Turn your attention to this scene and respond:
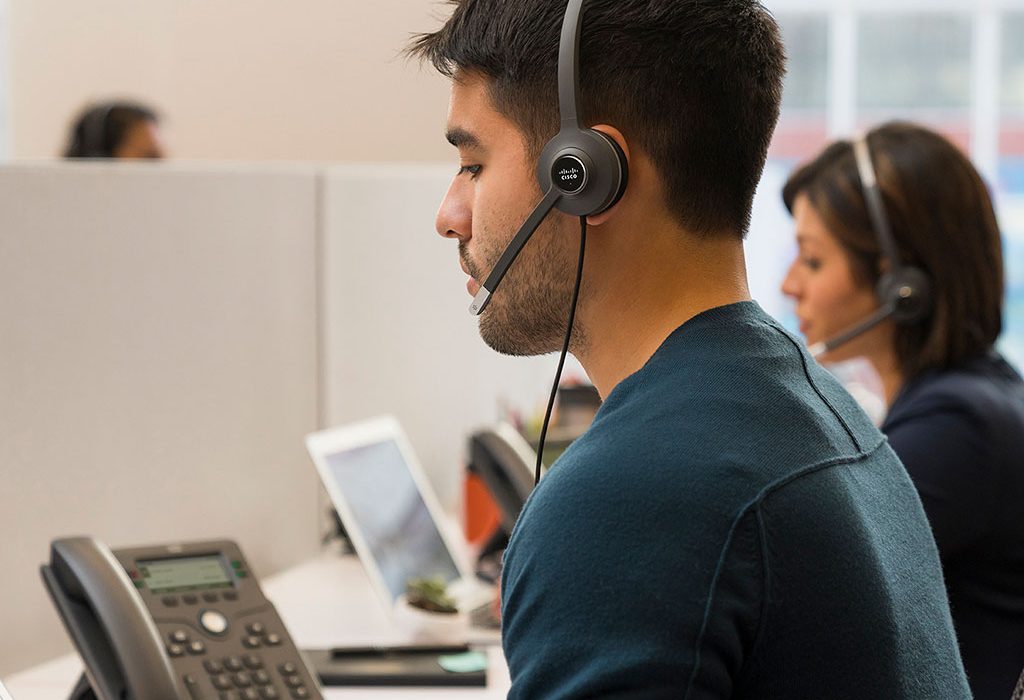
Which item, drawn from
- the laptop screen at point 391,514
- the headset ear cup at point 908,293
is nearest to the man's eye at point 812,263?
the headset ear cup at point 908,293

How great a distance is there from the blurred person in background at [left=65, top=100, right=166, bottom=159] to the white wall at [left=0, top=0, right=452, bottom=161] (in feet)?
0.13

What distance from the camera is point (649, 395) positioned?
71 cm

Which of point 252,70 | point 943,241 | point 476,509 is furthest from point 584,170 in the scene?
point 252,70

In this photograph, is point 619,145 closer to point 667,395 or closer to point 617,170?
point 617,170

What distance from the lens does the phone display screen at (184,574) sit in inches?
47.4

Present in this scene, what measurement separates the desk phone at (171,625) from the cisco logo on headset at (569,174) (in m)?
0.55

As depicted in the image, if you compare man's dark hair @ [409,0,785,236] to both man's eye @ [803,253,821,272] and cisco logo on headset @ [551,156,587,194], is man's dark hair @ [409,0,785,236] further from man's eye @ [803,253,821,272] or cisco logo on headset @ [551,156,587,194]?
man's eye @ [803,253,821,272]

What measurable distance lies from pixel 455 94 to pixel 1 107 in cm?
302

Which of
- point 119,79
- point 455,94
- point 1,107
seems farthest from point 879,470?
point 1,107

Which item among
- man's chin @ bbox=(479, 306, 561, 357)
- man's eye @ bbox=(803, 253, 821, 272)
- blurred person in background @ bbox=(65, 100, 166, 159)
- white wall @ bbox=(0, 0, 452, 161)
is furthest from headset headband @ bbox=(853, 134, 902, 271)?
blurred person in background @ bbox=(65, 100, 166, 159)

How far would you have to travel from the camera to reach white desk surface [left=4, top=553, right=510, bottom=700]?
1.32 metres

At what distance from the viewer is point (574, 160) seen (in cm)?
76

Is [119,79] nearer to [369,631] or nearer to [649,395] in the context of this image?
[369,631]

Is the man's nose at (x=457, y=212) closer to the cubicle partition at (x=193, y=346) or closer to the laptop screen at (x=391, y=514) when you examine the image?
the cubicle partition at (x=193, y=346)
